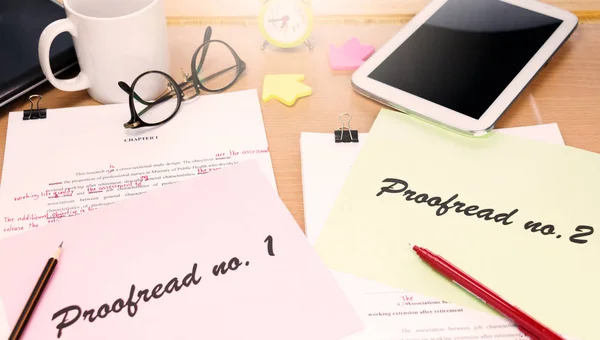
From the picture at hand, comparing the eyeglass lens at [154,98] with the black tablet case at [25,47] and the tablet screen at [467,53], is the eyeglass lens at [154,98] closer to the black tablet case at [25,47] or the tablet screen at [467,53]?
the black tablet case at [25,47]

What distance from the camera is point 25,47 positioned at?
2.37ft

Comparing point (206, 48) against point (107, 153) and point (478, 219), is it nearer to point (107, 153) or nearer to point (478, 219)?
point (107, 153)

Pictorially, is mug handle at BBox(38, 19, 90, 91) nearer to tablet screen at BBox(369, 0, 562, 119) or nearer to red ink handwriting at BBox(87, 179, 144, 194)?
red ink handwriting at BBox(87, 179, 144, 194)

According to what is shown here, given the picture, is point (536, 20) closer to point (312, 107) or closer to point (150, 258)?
point (312, 107)

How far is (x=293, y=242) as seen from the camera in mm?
579

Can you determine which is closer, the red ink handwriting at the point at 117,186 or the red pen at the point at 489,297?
the red pen at the point at 489,297

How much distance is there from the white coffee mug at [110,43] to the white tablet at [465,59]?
25cm

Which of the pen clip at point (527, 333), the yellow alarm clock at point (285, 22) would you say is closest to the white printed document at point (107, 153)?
the yellow alarm clock at point (285, 22)

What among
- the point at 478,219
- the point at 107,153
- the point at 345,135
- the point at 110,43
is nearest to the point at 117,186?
the point at 107,153

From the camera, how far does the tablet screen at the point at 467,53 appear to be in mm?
695

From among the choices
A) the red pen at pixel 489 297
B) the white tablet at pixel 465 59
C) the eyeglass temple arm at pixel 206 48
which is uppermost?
the eyeglass temple arm at pixel 206 48

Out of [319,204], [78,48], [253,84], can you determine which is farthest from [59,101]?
[319,204]

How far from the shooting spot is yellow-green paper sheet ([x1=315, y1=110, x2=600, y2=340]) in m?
0.54

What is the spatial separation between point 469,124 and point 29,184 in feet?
1.64
